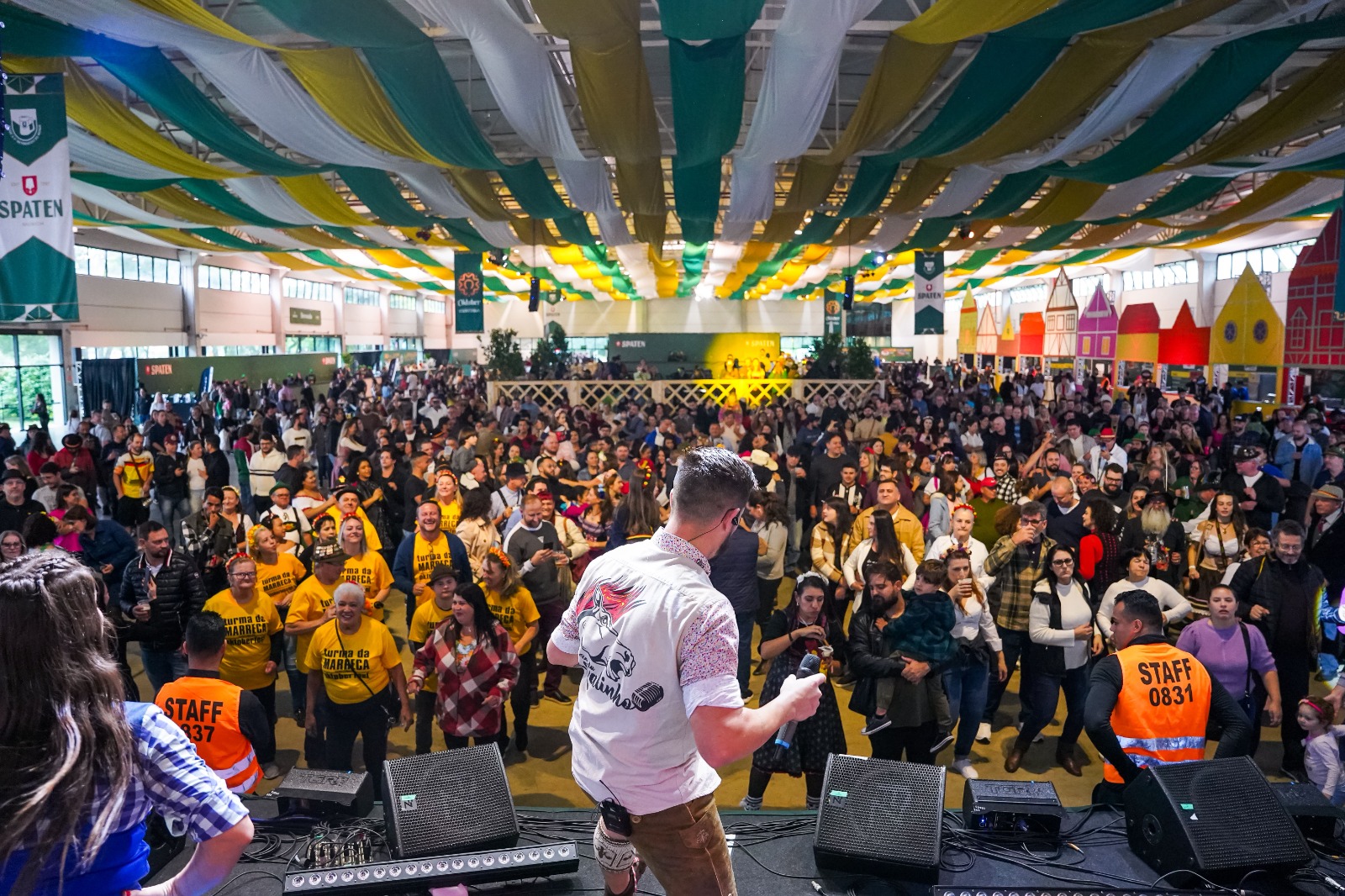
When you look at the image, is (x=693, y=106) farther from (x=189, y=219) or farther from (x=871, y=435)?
(x=189, y=219)

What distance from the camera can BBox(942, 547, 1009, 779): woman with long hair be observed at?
4816 millimetres

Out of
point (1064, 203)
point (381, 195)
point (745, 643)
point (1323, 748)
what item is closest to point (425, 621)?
point (745, 643)

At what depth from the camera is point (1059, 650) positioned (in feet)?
16.3

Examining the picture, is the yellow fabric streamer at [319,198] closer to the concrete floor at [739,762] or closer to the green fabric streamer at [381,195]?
the green fabric streamer at [381,195]

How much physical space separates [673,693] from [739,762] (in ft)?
13.1

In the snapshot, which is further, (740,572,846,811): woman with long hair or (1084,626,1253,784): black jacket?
(740,572,846,811): woman with long hair

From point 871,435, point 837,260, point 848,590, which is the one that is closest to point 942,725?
point 848,590

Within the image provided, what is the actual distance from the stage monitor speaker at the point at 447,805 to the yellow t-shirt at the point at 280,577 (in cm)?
267

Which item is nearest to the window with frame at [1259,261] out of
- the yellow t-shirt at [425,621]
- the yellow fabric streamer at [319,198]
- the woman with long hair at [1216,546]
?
the woman with long hair at [1216,546]

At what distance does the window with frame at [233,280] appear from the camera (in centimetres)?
2492

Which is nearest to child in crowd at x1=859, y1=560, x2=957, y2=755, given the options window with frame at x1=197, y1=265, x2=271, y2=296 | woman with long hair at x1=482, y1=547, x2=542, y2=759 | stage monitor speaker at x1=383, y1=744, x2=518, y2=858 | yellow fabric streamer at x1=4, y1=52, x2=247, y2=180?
stage monitor speaker at x1=383, y1=744, x2=518, y2=858

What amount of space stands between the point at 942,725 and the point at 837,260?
21301 mm

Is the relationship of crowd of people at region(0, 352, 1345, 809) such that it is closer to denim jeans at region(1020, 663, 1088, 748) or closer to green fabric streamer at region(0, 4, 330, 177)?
denim jeans at region(1020, 663, 1088, 748)

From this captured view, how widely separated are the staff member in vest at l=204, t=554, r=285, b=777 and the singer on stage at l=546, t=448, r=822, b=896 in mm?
3417
